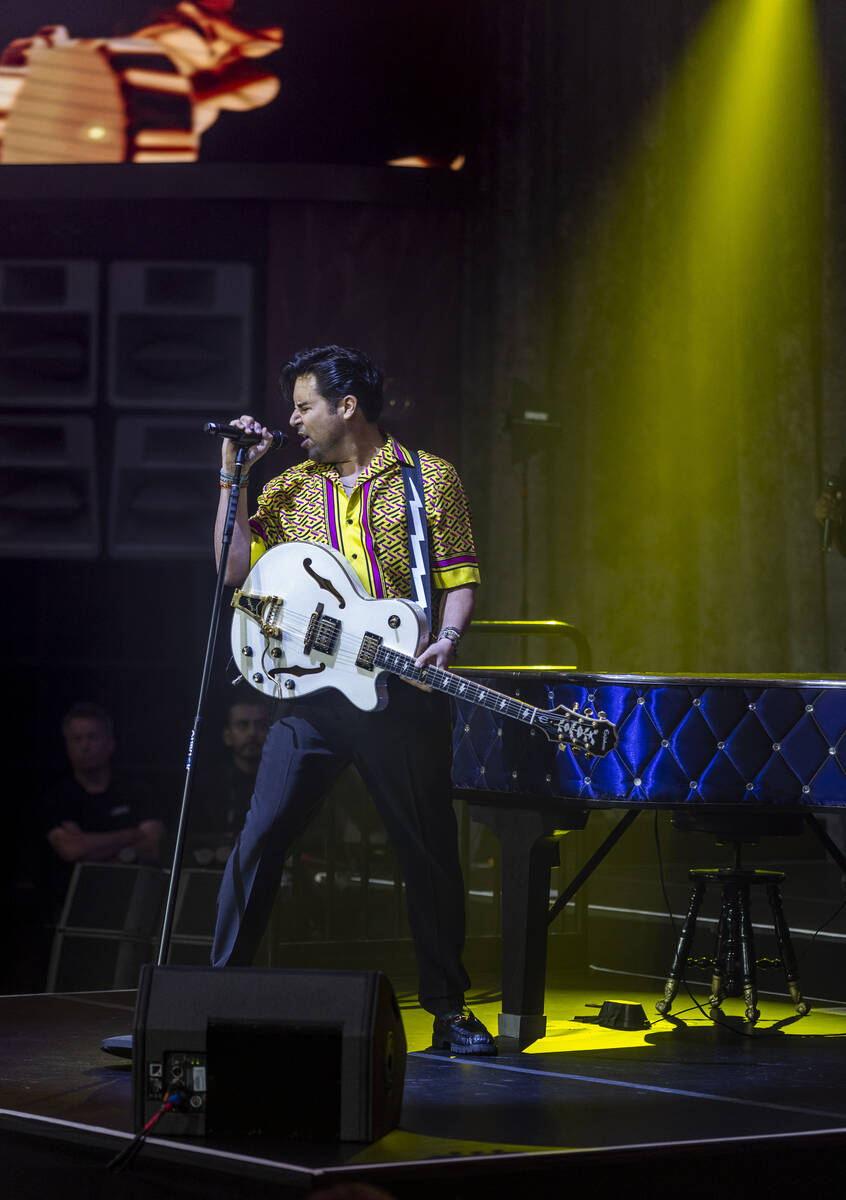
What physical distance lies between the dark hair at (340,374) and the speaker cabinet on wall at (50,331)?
17.7 feet

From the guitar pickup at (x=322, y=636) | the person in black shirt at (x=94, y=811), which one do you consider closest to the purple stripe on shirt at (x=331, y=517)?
the guitar pickup at (x=322, y=636)

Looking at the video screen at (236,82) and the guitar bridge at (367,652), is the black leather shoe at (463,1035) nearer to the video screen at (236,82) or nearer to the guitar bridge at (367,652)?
the guitar bridge at (367,652)

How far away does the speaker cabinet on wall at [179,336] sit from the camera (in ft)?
28.7

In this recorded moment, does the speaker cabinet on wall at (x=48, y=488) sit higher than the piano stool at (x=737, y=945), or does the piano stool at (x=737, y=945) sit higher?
the speaker cabinet on wall at (x=48, y=488)

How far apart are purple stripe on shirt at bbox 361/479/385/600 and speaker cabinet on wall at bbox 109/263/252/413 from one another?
5.34 metres

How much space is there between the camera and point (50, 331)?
8.70m

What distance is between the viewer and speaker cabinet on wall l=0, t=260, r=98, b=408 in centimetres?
866

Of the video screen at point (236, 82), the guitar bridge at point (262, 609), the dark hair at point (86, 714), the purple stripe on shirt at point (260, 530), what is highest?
the video screen at point (236, 82)

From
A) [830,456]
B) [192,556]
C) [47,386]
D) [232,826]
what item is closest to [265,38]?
[47,386]

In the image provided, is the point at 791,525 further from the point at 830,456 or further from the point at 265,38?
the point at 265,38

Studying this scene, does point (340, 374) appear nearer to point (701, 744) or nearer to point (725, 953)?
point (701, 744)

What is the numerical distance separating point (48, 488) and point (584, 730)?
5.86 meters

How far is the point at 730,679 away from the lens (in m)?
3.47

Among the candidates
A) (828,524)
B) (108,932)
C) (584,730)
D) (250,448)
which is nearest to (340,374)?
(250,448)
